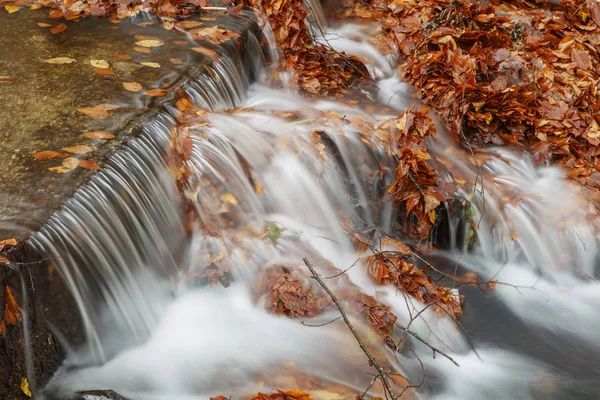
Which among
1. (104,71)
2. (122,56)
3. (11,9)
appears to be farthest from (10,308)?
(11,9)

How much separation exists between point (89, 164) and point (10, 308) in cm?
102

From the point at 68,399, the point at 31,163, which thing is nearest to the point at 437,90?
the point at 31,163

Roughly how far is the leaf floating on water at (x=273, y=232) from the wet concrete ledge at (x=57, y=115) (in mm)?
1081

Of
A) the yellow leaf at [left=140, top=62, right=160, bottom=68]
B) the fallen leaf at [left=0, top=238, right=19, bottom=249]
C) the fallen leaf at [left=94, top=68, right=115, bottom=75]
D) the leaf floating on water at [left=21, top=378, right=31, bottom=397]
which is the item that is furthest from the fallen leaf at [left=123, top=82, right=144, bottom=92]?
the leaf floating on water at [left=21, top=378, right=31, bottom=397]

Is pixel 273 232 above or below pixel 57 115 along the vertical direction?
below

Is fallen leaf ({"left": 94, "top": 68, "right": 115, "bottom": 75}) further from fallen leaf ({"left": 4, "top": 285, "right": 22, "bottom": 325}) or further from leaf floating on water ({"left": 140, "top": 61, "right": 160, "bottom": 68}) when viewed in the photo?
fallen leaf ({"left": 4, "top": 285, "right": 22, "bottom": 325})

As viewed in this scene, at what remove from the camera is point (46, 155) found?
3617mm

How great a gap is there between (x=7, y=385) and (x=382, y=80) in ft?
14.4

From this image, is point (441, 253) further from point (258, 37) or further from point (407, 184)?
point (258, 37)

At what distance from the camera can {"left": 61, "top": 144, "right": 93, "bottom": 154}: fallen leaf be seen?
3.67 metres

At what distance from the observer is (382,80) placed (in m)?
6.05

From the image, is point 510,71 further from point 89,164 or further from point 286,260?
point 89,164

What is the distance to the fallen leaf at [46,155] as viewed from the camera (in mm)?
3596

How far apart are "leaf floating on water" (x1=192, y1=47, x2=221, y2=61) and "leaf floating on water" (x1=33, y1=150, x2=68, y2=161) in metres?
1.81
